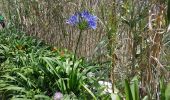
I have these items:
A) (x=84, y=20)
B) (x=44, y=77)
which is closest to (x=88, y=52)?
(x=44, y=77)

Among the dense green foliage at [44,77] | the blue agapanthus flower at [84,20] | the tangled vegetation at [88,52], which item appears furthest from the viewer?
the dense green foliage at [44,77]

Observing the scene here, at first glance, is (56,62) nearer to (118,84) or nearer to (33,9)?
(118,84)

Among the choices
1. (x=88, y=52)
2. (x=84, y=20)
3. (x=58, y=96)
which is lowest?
(x=58, y=96)

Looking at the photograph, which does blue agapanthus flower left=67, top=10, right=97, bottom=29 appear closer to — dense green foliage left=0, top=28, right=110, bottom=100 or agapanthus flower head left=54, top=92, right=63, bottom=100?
dense green foliage left=0, top=28, right=110, bottom=100

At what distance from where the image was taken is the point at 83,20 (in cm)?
389

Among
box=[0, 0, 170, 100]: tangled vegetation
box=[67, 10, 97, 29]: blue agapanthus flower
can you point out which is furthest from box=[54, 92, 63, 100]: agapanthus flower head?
box=[67, 10, 97, 29]: blue agapanthus flower

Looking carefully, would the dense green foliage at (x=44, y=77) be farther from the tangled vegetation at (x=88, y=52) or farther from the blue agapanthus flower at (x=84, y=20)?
the blue agapanthus flower at (x=84, y=20)

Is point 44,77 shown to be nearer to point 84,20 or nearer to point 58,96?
point 58,96

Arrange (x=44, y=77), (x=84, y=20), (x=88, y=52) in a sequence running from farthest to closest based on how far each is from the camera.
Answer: (x=88, y=52) < (x=44, y=77) < (x=84, y=20)

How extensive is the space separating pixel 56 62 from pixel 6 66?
29.5 inches

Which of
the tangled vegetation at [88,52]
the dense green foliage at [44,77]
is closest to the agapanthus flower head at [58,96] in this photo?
the tangled vegetation at [88,52]

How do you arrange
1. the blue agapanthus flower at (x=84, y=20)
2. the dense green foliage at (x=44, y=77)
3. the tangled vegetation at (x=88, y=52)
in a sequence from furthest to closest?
the dense green foliage at (x=44, y=77), the blue agapanthus flower at (x=84, y=20), the tangled vegetation at (x=88, y=52)

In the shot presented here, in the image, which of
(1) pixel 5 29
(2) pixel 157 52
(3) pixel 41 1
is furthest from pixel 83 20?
(1) pixel 5 29

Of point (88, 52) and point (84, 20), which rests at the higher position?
point (84, 20)
